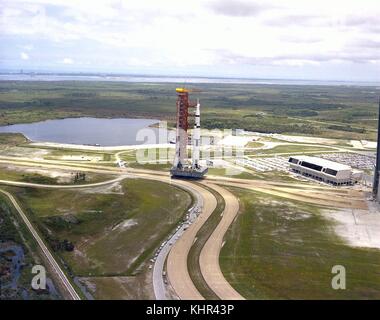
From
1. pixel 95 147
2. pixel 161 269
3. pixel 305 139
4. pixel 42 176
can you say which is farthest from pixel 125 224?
pixel 305 139

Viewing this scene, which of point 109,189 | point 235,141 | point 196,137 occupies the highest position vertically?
point 196,137

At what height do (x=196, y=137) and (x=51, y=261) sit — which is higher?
(x=196, y=137)

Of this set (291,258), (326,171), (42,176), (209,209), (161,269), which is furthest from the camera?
(326,171)

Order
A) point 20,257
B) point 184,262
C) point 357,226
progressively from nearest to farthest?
point 184,262 < point 20,257 < point 357,226

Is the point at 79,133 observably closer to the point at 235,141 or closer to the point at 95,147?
the point at 95,147

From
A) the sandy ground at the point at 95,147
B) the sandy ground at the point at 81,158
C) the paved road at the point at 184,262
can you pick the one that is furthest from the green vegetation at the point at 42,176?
the sandy ground at the point at 95,147

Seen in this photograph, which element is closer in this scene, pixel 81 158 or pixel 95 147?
pixel 81 158

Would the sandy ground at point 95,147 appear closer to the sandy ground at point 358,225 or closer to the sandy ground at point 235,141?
the sandy ground at point 235,141

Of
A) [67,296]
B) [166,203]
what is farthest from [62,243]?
[166,203]

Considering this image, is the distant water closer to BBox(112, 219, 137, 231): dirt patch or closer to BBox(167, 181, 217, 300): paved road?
BBox(112, 219, 137, 231): dirt patch
